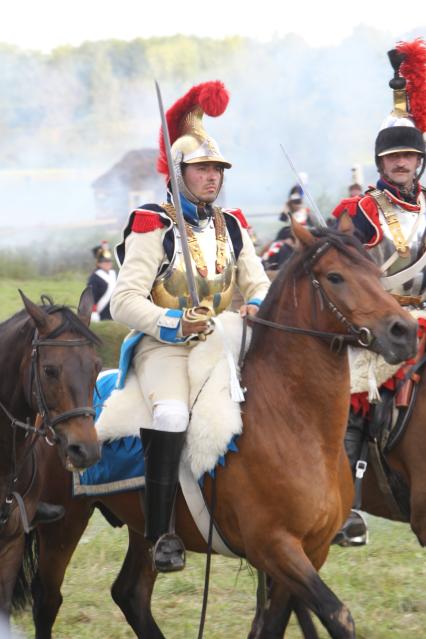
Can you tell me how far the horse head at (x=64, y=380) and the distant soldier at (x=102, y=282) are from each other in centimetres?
1353

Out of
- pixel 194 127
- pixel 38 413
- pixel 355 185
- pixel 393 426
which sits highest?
pixel 194 127

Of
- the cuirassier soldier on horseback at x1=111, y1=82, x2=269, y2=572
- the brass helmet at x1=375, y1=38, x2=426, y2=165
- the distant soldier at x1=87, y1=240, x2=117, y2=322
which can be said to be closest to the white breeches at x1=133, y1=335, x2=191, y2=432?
the cuirassier soldier on horseback at x1=111, y1=82, x2=269, y2=572

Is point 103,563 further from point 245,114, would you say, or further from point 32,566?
point 245,114

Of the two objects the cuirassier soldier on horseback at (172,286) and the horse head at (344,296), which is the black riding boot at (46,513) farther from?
the horse head at (344,296)

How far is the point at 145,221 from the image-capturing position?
5926 millimetres

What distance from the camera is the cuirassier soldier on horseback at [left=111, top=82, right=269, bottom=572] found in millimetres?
5723

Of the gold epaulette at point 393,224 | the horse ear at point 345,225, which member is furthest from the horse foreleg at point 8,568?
the gold epaulette at point 393,224

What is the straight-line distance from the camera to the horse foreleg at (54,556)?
6527 millimetres

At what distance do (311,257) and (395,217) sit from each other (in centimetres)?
129

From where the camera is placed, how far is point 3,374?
560cm

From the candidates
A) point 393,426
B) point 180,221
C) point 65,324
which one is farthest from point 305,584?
point 180,221

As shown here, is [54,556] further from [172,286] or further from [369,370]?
[369,370]

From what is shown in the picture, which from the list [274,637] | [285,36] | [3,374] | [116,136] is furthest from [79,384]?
[285,36]

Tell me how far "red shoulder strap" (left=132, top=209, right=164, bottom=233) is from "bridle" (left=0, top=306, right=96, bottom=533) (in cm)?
63
